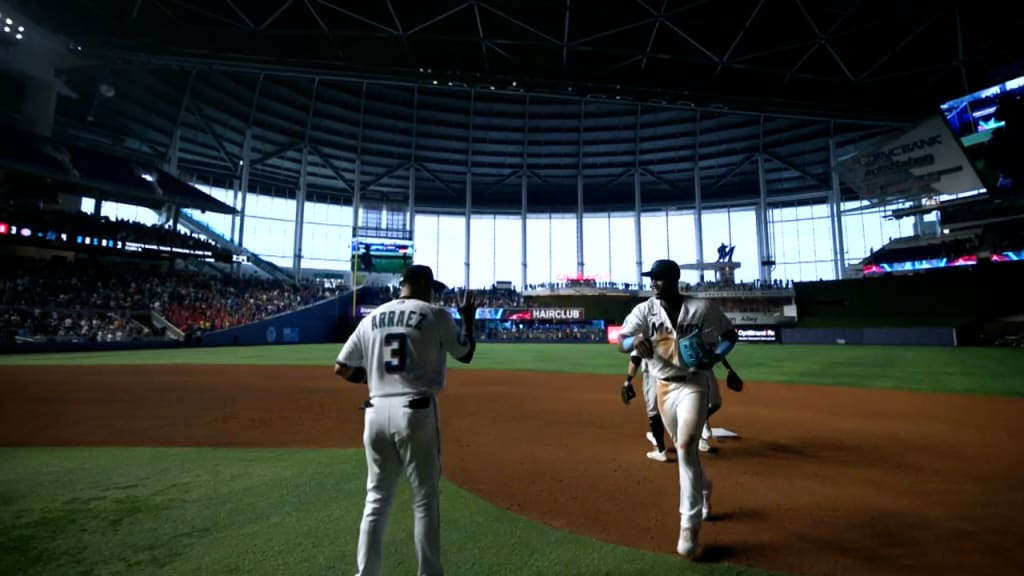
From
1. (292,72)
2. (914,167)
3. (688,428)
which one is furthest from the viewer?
(914,167)

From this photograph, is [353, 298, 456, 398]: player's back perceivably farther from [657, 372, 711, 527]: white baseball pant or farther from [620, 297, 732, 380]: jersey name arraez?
[657, 372, 711, 527]: white baseball pant

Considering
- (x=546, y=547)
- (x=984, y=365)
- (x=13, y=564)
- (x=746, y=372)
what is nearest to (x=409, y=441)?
(x=546, y=547)

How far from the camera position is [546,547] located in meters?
3.20

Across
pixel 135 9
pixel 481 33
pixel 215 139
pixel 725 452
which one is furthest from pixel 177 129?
pixel 725 452

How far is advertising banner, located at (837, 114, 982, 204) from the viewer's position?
3400cm

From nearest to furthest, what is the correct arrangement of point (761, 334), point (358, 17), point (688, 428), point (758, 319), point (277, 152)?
point (688, 428) < point (358, 17) < point (761, 334) < point (277, 152) < point (758, 319)

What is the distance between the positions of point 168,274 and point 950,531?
45744 millimetres

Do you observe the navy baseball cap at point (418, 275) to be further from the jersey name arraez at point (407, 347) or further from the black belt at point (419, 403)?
the black belt at point (419, 403)

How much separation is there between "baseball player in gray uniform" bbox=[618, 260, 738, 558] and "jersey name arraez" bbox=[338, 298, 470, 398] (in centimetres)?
158

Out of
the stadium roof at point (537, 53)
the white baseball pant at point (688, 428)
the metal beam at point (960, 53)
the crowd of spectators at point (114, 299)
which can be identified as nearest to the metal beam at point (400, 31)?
the stadium roof at point (537, 53)

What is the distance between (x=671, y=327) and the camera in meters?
3.77

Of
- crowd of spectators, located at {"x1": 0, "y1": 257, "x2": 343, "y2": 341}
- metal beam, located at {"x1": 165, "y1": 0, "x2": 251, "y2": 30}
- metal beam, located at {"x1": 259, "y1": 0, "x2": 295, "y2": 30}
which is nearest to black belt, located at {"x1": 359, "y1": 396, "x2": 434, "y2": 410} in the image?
crowd of spectators, located at {"x1": 0, "y1": 257, "x2": 343, "y2": 341}

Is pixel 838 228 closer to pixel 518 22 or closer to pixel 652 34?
pixel 652 34

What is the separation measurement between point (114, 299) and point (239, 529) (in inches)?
1418
